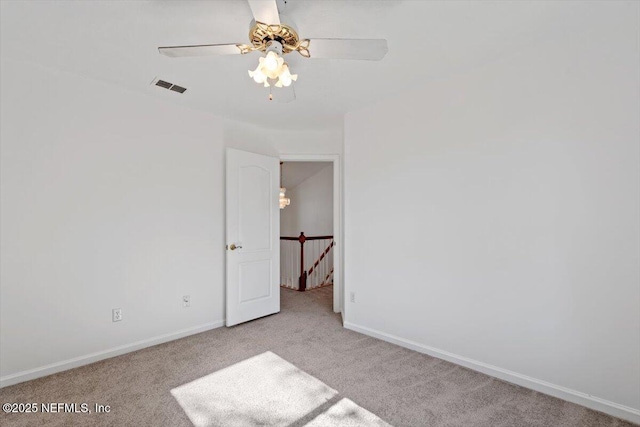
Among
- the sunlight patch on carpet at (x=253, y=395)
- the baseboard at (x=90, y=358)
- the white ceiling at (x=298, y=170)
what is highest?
the white ceiling at (x=298, y=170)

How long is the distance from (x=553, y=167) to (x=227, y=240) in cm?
313

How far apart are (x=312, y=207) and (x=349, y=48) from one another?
250 inches

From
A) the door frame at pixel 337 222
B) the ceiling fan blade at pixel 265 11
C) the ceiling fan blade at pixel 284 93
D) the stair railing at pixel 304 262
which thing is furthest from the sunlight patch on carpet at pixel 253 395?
the stair railing at pixel 304 262

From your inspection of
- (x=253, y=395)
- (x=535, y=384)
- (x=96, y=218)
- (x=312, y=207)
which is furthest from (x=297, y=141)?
(x=312, y=207)

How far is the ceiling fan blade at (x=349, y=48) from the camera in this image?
153 centimetres

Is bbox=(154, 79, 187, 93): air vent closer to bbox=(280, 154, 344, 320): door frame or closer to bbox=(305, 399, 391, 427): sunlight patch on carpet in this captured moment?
bbox=(280, 154, 344, 320): door frame

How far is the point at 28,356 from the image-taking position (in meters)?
2.34

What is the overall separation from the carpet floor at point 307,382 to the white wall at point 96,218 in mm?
305

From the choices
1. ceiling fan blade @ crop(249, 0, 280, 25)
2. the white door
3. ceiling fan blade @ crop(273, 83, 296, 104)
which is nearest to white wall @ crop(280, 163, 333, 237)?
the white door

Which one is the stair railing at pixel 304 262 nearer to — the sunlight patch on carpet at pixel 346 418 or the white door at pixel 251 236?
the white door at pixel 251 236

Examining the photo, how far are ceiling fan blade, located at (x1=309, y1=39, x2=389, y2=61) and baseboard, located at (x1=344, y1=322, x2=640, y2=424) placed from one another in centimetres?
240

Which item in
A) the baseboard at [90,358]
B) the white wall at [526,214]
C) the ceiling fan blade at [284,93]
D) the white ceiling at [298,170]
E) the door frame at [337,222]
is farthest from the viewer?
the white ceiling at [298,170]

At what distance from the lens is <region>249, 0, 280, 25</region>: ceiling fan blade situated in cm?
134

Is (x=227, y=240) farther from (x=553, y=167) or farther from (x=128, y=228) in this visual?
(x=553, y=167)
